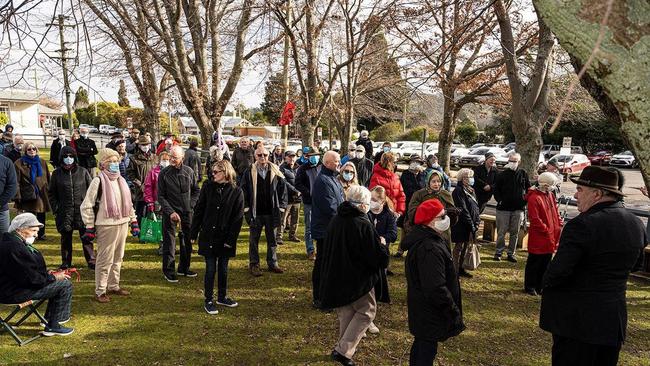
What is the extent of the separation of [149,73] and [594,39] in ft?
58.2

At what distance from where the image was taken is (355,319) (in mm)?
4156

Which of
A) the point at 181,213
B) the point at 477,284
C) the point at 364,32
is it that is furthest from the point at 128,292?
the point at 364,32

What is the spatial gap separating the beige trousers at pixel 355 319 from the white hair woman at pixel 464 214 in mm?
2844

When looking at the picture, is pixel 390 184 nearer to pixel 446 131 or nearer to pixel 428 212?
pixel 428 212

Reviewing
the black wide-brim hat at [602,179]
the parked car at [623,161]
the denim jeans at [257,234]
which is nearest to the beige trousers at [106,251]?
the denim jeans at [257,234]

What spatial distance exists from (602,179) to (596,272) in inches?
27.1

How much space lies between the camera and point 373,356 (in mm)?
4477

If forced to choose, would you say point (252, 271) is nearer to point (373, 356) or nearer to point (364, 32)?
point (373, 356)

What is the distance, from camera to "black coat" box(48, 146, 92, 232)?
6121 millimetres

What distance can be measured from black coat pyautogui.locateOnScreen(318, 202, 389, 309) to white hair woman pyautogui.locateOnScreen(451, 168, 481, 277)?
2.88 m

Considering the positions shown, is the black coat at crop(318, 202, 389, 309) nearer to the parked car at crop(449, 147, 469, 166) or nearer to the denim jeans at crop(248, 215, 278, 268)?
the denim jeans at crop(248, 215, 278, 268)

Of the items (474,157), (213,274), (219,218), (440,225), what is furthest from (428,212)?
(474,157)

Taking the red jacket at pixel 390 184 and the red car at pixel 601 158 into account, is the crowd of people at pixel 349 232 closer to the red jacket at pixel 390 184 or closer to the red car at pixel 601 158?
the red jacket at pixel 390 184

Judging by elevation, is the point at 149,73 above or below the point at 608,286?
above
